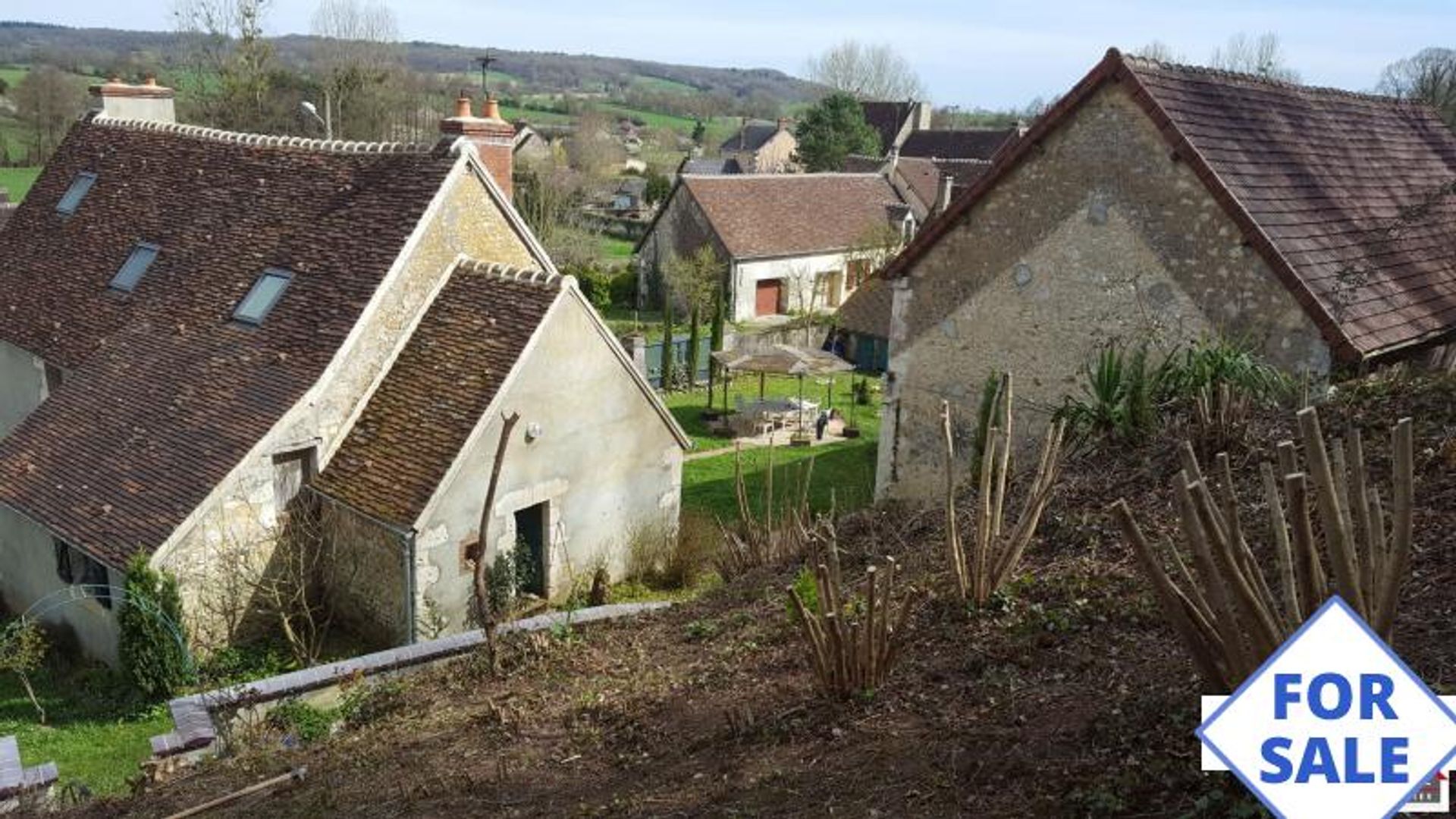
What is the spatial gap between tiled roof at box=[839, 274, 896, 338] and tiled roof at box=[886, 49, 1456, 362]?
17176 millimetres

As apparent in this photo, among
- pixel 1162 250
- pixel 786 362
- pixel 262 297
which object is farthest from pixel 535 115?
pixel 1162 250

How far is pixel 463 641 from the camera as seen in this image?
9.88 metres

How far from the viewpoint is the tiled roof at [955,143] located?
60.9 metres

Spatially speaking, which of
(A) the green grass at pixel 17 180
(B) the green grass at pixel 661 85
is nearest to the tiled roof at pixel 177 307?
(A) the green grass at pixel 17 180

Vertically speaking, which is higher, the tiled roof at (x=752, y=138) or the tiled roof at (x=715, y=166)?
the tiled roof at (x=752, y=138)

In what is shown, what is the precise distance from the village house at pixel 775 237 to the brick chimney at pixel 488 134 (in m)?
19.8

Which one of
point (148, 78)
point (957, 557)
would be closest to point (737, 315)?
point (148, 78)

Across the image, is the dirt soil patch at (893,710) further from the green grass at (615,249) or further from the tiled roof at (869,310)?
the green grass at (615,249)

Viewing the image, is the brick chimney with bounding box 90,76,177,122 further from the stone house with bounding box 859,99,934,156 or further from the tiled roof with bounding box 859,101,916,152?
the tiled roof with bounding box 859,101,916,152

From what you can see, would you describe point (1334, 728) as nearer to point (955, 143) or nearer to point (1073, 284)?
point (1073, 284)

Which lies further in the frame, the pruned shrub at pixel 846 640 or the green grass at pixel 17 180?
the green grass at pixel 17 180

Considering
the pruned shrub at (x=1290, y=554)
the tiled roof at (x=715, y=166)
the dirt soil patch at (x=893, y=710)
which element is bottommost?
the dirt soil patch at (x=893, y=710)

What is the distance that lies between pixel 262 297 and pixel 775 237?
84.3 ft

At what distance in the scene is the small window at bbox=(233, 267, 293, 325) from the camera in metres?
14.1
